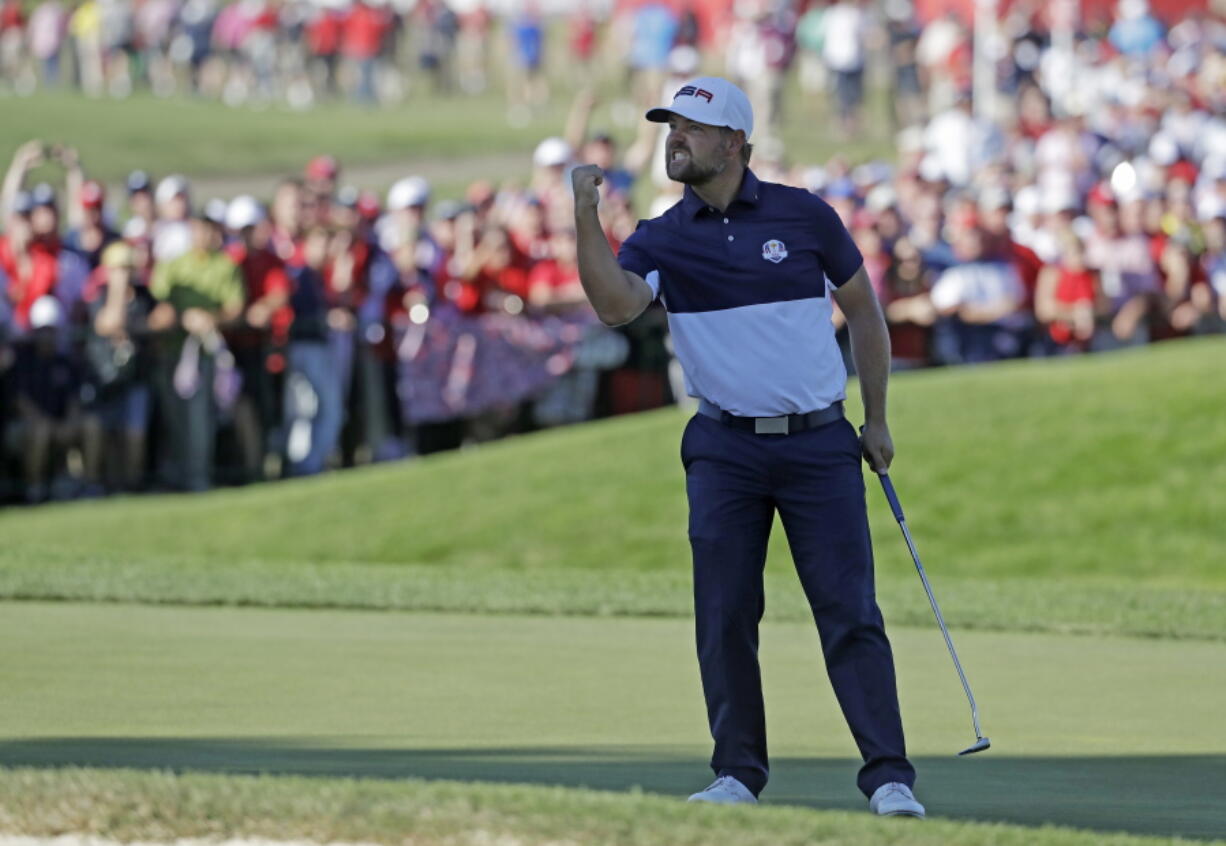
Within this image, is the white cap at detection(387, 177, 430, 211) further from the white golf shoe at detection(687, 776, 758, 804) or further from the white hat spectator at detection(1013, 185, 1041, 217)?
the white golf shoe at detection(687, 776, 758, 804)

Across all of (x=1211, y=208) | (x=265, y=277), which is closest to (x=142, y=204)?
(x=265, y=277)

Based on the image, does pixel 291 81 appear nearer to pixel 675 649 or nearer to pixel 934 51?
pixel 934 51

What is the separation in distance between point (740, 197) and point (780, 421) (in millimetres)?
566

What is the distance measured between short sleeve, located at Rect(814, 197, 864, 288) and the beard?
0.90ft

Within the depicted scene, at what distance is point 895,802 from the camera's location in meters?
5.89

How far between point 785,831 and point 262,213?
43.0ft

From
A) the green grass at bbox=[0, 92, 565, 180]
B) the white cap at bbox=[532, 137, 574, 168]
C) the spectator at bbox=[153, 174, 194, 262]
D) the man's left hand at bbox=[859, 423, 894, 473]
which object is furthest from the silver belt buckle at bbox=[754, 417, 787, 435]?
the green grass at bbox=[0, 92, 565, 180]

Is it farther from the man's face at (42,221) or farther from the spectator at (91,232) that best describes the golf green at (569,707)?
the spectator at (91,232)

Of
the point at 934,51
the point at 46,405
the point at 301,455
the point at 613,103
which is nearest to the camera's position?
the point at 46,405

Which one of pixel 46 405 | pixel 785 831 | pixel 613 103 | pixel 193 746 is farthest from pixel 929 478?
pixel 613 103

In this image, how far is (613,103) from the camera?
136 feet

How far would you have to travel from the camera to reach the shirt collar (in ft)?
20.4

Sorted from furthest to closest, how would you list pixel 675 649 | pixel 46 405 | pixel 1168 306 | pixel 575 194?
1. pixel 1168 306
2. pixel 46 405
3. pixel 675 649
4. pixel 575 194

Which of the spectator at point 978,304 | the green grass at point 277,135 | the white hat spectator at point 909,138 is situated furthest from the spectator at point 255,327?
the white hat spectator at point 909,138
